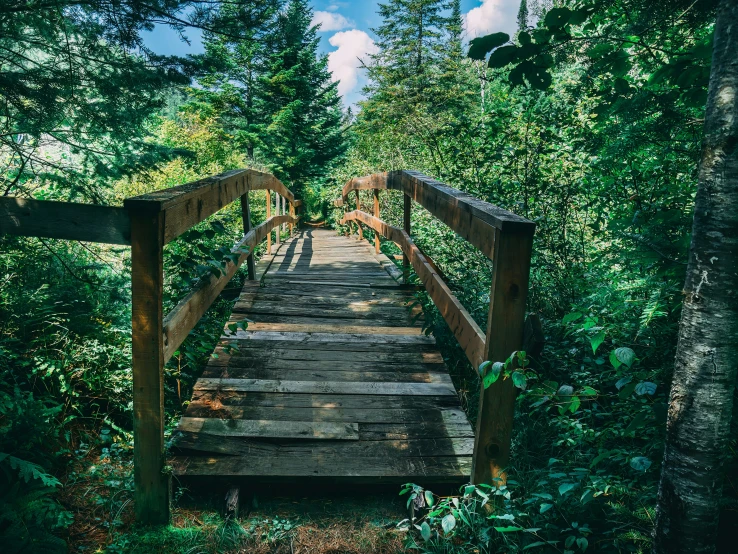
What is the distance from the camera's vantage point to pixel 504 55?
67.8 inches

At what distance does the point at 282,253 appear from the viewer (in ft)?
25.7

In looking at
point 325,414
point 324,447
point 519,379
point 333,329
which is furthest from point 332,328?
point 519,379

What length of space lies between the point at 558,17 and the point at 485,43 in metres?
0.32

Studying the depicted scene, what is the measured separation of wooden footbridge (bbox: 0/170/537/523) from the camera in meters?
1.80

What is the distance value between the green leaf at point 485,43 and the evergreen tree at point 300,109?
2040cm

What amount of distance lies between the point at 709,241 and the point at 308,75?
81.7ft

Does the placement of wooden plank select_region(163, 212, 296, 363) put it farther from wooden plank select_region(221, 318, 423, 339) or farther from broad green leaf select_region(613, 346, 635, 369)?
broad green leaf select_region(613, 346, 635, 369)

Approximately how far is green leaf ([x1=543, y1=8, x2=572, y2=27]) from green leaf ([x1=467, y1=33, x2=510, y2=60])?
207mm

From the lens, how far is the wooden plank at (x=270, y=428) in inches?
96.0

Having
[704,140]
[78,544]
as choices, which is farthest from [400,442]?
[704,140]

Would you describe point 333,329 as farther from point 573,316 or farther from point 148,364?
point 573,316

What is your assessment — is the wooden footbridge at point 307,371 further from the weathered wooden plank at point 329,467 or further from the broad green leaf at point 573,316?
the broad green leaf at point 573,316

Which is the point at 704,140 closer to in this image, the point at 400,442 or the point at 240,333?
the point at 400,442

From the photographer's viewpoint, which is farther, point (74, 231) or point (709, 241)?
point (74, 231)
